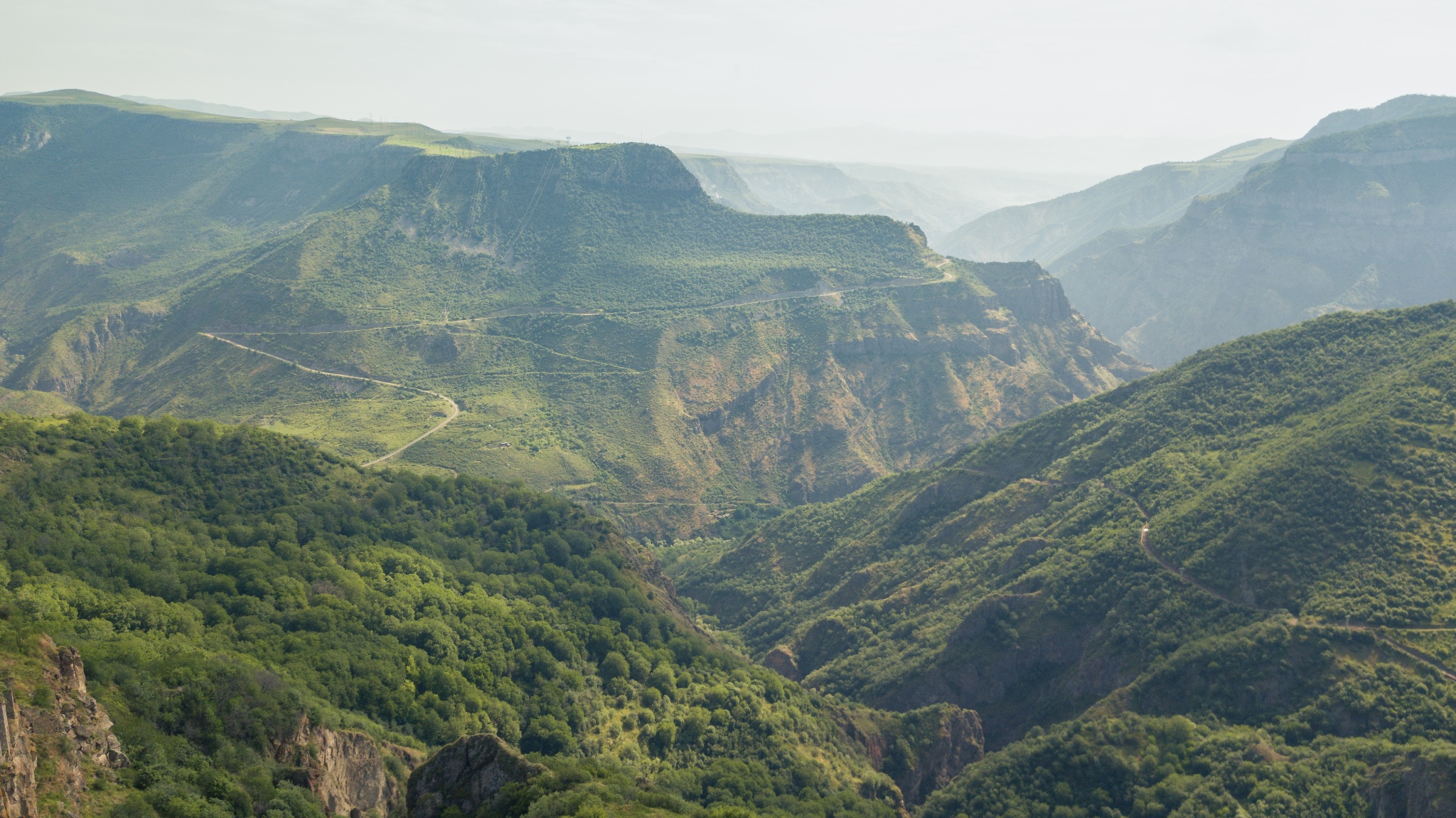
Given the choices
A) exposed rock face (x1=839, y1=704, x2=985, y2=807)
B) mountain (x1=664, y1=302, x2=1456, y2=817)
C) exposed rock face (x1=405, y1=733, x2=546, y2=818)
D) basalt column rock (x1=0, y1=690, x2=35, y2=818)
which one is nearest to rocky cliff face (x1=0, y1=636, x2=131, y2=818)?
basalt column rock (x1=0, y1=690, x2=35, y2=818)

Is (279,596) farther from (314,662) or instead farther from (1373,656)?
(1373,656)

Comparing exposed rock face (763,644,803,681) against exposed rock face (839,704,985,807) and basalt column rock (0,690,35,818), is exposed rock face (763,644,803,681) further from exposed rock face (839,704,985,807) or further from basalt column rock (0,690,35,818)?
basalt column rock (0,690,35,818)

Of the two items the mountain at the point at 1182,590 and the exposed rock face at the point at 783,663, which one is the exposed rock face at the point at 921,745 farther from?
the exposed rock face at the point at 783,663

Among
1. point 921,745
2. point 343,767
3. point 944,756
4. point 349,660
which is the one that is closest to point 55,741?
point 343,767

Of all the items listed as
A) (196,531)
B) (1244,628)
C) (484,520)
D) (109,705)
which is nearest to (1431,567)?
(1244,628)

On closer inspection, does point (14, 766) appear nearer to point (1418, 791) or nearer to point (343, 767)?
point (343, 767)
